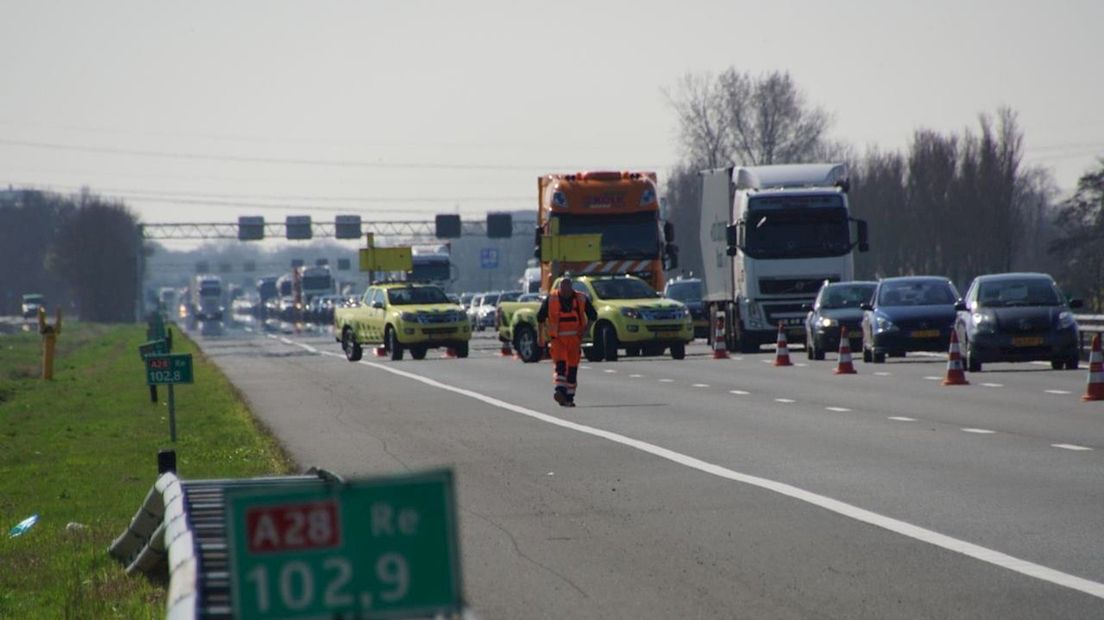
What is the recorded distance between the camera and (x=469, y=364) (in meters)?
43.1

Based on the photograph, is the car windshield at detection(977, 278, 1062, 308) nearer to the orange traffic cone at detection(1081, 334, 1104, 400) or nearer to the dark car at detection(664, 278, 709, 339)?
the orange traffic cone at detection(1081, 334, 1104, 400)

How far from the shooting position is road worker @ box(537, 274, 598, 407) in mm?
26297

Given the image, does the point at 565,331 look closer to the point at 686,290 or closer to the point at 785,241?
the point at 785,241

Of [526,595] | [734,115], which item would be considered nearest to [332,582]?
[526,595]

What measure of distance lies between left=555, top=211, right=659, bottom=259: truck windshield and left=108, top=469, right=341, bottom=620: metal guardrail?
32.3 metres

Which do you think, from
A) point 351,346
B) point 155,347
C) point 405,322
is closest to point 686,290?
point 351,346

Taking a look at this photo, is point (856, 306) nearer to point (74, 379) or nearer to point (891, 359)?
point (891, 359)

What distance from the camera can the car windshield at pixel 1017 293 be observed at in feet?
106

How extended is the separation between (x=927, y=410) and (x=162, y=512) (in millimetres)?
14103

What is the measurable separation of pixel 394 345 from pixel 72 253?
115 meters

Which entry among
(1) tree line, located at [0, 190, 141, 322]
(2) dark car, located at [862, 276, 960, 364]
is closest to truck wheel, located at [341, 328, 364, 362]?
(2) dark car, located at [862, 276, 960, 364]

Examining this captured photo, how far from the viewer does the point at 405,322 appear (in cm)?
4650

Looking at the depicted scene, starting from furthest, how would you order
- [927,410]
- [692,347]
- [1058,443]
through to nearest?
1. [692,347]
2. [927,410]
3. [1058,443]

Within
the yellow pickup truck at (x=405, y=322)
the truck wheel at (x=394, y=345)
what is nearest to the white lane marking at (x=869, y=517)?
the yellow pickup truck at (x=405, y=322)
